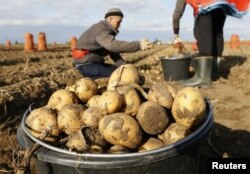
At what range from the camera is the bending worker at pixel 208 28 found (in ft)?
22.2

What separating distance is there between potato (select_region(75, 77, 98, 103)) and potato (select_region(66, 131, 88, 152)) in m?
0.55

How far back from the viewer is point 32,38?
60.4 ft

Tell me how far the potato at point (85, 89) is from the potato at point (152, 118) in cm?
59

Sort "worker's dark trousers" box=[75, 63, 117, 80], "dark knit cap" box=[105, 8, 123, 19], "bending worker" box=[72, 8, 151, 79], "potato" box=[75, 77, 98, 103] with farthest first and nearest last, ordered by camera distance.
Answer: "worker's dark trousers" box=[75, 63, 117, 80], "dark knit cap" box=[105, 8, 123, 19], "bending worker" box=[72, 8, 151, 79], "potato" box=[75, 77, 98, 103]

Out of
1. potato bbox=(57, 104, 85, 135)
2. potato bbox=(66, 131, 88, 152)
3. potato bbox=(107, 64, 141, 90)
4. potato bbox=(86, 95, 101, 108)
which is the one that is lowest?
potato bbox=(66, 131, 88, 152)

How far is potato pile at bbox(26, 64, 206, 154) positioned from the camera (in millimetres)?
2252

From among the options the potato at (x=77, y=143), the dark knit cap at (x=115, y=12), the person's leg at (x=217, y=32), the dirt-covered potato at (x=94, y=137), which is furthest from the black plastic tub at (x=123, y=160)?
the person's leg at (x=217, y=32)

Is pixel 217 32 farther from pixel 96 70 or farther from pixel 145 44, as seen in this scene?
pixel 145 44

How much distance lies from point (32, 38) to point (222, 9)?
1350cm

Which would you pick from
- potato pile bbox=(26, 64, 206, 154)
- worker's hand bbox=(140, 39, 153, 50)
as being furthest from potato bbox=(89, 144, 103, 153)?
worker's hand bbox=(140, 39, 153, 50)

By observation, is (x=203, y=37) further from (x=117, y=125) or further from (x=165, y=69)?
(x=117, y=125)

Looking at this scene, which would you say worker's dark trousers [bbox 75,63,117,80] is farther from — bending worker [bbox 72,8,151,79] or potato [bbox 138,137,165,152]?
potato [bbox 138,137,165,152]

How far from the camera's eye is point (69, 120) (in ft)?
7.95

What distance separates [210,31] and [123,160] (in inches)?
220
